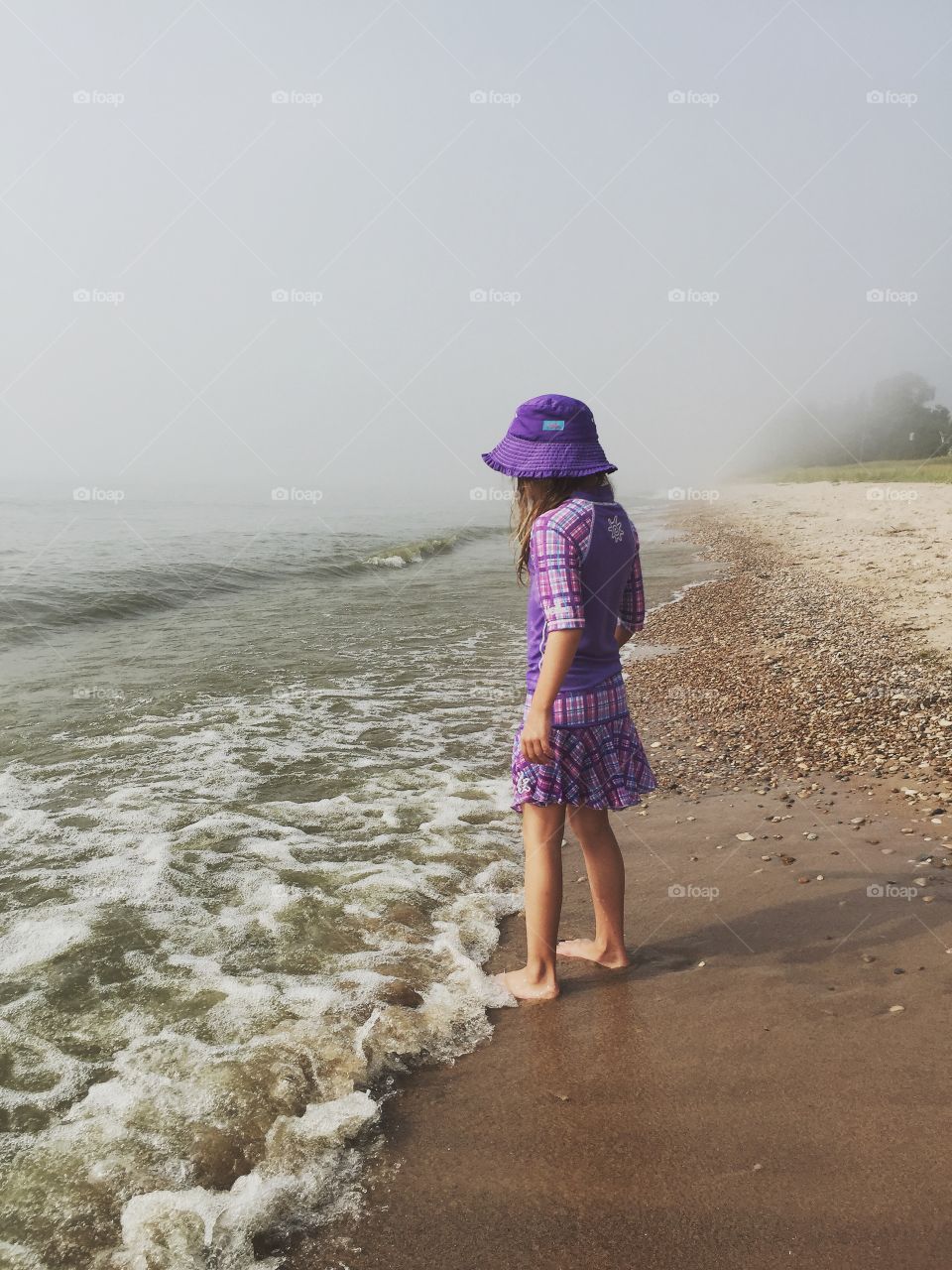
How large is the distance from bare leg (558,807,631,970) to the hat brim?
1339 millimetres

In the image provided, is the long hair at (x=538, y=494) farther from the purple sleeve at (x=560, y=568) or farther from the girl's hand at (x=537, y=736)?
the girl's hand at (x=537, y=736)

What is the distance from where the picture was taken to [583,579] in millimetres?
3125

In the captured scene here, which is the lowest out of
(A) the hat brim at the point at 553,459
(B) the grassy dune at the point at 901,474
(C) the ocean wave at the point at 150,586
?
(C) the ocean wave at the point at 150,586

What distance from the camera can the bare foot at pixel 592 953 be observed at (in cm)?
367

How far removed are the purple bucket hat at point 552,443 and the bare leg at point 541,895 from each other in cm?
133

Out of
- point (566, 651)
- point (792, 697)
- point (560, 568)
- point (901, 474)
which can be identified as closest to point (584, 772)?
point (566, 651)

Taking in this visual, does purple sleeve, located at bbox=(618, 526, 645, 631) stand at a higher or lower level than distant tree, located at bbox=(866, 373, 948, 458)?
lower

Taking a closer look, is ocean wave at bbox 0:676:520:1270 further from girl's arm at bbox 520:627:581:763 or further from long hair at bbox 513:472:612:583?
long hair at bbox 513:472:612:583

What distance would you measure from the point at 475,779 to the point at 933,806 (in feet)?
9.87

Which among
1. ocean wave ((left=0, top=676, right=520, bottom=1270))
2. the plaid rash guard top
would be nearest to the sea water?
ocean wave ((left=0, top=676, right=520, bottom=1270))

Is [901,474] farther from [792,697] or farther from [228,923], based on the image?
[228,923]

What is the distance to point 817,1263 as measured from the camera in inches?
83.2

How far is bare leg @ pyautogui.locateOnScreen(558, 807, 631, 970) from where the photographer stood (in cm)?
344

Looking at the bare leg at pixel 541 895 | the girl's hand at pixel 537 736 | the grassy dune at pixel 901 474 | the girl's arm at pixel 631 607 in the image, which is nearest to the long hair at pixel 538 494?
the girl's arm at pixel 631 607
